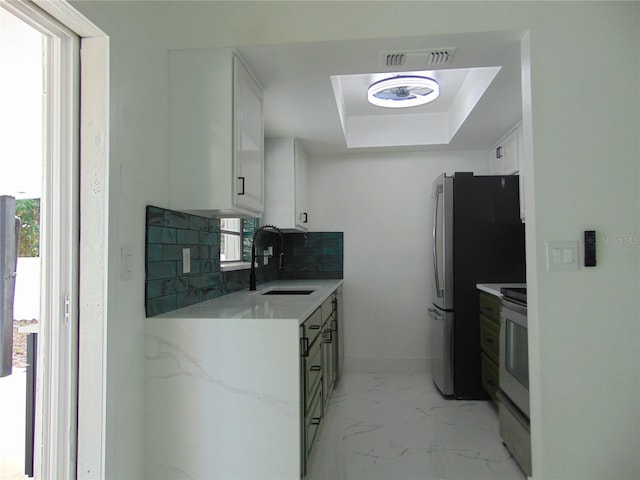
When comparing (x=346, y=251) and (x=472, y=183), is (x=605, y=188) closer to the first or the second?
(x=472, y=183)

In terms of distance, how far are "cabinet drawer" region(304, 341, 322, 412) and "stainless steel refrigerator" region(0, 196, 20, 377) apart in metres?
1.07

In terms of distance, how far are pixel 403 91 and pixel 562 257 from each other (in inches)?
77.4

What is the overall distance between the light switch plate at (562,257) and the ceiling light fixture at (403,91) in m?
1.75

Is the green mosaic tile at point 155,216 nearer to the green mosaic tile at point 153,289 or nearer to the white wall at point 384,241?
the green mosaic tile at point 153,289

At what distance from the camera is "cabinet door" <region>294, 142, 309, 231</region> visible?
3455 millimetres

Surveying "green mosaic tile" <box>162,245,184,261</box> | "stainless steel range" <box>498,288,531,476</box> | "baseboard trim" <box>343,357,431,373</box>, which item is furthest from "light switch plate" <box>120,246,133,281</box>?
"baseboard trim" <box>343,357,431,373</box>

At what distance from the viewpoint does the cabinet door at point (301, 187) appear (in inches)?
136

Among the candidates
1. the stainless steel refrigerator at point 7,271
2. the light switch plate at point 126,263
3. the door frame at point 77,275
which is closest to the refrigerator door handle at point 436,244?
the light switch plate at point 126,263

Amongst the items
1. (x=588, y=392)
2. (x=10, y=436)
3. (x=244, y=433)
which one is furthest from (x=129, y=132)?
(x=588, y=392)

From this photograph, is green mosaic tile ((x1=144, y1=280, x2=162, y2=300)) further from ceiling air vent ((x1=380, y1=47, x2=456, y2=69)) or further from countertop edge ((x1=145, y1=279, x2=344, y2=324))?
ceiling air vent ((x1=380, y1=47, x2=456, y2=69))

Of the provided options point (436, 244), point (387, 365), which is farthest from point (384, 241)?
point (387, 365)

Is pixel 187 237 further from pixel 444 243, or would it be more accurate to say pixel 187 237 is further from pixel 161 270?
pixel 444 243

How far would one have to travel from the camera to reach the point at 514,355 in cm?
218

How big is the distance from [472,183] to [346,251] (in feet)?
4.65
